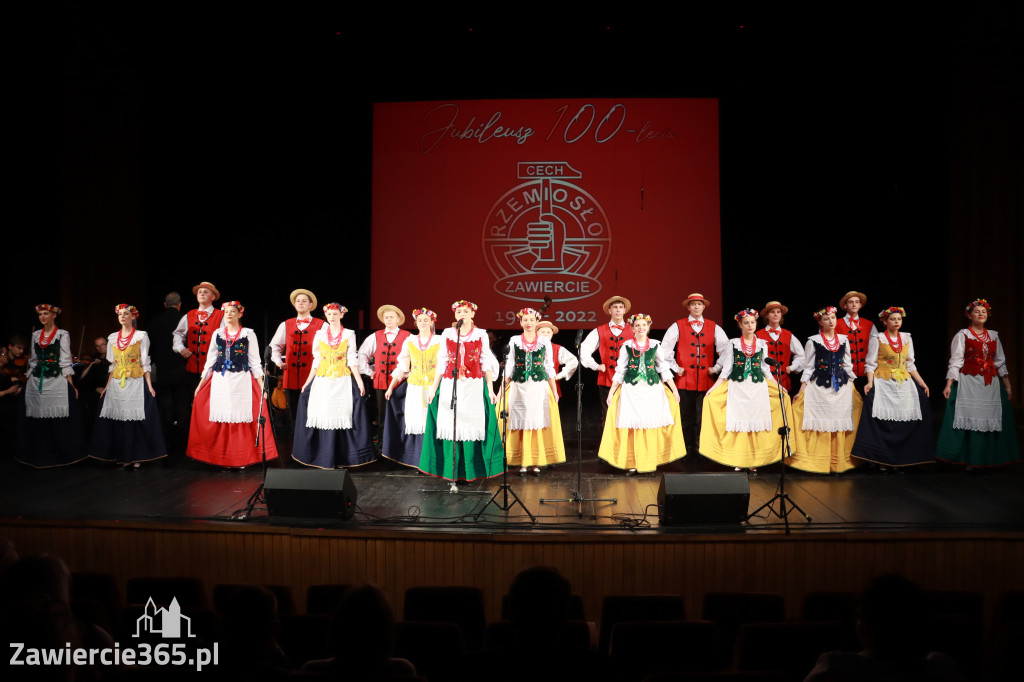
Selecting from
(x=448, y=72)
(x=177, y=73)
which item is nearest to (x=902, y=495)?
(x=448, y=72)

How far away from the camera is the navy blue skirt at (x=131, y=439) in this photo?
6.95 metres

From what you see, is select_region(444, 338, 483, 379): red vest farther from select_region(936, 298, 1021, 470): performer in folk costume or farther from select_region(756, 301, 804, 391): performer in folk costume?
select_region(936, 298, 1021, 470): performer in folk costume

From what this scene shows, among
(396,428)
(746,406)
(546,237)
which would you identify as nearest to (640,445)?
(746,406)

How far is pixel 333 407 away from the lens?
266 inches

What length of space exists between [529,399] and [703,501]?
7.39ft

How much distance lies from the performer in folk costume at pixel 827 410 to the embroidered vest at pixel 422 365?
10.7ft

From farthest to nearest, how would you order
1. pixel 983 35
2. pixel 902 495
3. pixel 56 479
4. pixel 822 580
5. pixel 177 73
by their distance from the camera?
pixel 177 73
pixel 983 35
pixel 56 479
pixel 902 495
pixel 822 580

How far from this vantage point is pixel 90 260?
965 centimetres

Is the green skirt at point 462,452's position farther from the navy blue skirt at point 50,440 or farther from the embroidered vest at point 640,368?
the navy blue skirt at point 50,440

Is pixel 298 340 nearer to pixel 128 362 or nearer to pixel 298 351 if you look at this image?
pixel 298 351

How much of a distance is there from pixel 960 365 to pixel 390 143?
664 cm

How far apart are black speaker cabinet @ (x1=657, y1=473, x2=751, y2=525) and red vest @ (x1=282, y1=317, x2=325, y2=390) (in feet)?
12.4

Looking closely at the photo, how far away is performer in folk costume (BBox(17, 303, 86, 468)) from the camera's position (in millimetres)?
6977

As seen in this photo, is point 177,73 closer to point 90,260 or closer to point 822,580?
point 90,260
